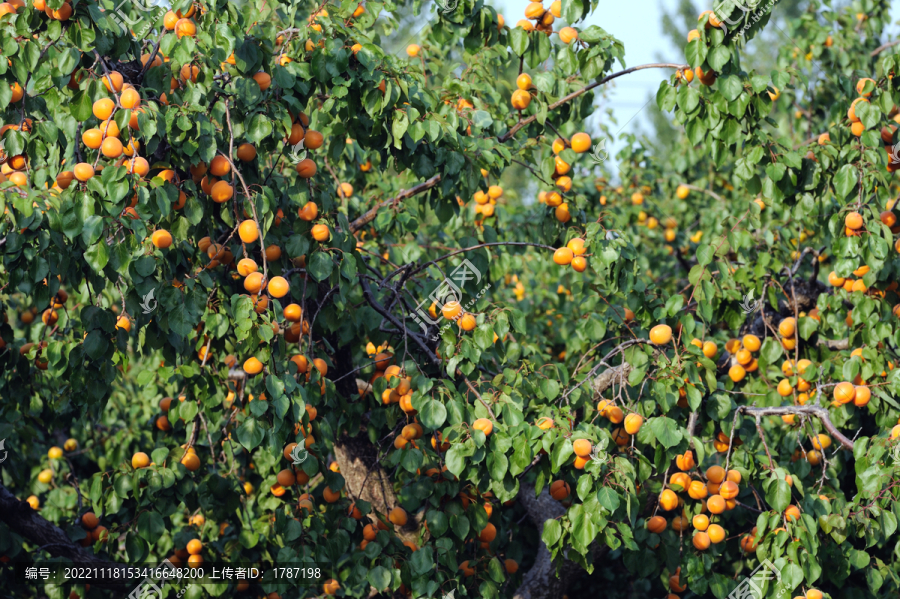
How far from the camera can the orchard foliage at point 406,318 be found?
2.13m

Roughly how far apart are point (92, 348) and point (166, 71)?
2.77 feet

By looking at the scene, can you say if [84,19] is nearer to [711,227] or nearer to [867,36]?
[711,227]

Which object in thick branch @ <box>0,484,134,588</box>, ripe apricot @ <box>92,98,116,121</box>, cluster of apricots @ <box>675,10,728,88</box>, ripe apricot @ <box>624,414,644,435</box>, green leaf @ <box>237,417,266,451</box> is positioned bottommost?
thick branch @ <box>0,484,134,588</box>

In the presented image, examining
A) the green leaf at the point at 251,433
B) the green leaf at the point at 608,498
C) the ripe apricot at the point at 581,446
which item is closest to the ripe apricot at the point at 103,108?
the green leaf at the point at 251,433

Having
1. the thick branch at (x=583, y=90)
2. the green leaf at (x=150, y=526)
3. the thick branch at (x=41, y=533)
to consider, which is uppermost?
the thick branch at (x=583, y=90)

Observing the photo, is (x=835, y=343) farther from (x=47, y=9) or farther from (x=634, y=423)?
(x=47, y=9)

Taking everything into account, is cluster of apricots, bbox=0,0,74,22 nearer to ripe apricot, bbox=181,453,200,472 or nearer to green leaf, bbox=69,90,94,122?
green leaf, bbox=69,90,94,122

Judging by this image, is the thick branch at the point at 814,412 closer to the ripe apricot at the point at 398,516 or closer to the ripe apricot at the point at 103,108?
the ripe apricot at the point at 398,516

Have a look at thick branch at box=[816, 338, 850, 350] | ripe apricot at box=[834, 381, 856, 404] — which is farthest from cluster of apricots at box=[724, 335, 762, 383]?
ripe apricot at box=[834, 381, 856, 404]

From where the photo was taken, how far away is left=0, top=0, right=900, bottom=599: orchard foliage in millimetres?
2133

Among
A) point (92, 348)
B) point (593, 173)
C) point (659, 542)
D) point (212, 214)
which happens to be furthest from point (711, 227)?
point (92, 348)

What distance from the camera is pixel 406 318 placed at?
2.77m

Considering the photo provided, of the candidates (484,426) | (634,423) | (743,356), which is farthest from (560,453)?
(743,356)

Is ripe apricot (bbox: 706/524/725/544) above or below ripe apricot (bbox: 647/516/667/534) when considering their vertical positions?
above
